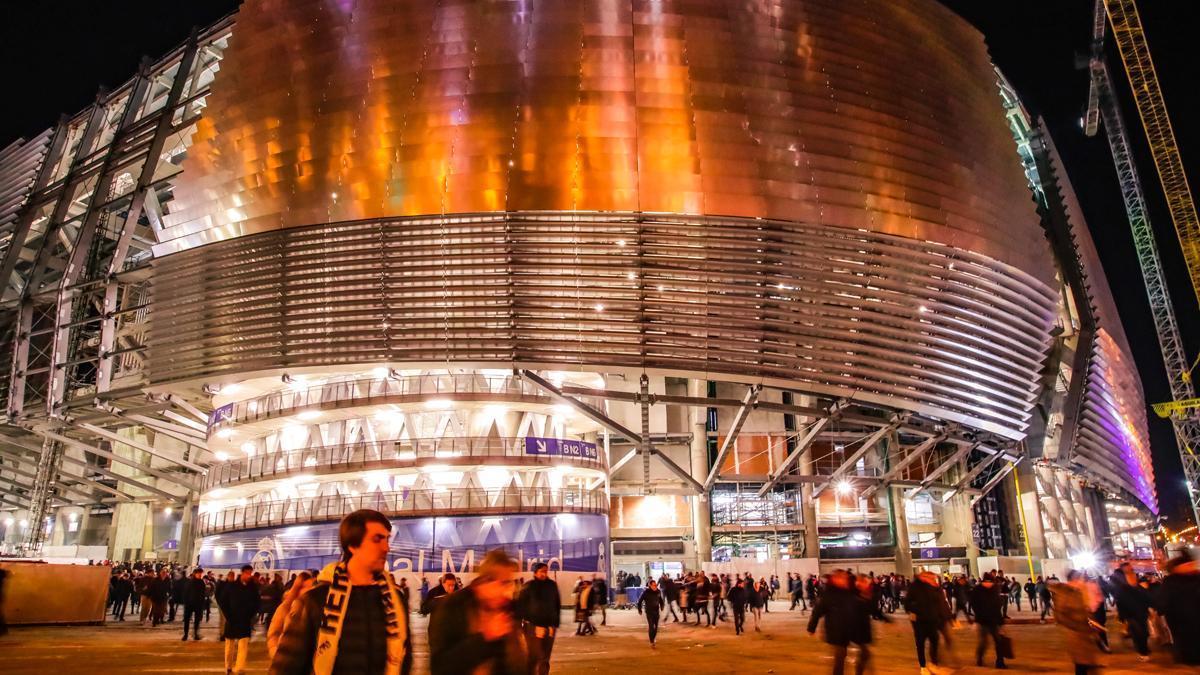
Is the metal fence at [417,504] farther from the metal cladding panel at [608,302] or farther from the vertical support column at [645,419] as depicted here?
the metal cladding panel at [608,302]

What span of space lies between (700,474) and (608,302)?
1914 centimetres

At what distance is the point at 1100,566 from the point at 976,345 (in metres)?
29.5

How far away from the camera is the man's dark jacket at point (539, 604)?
956 cm

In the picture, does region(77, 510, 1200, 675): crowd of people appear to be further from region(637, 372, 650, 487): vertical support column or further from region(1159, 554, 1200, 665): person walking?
region(637, 372, 650, 487): vertical support column

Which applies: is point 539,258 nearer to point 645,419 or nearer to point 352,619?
point 645,419

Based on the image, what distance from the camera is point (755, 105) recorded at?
28938 millimetres

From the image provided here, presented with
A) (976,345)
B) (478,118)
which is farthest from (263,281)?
(976,345)

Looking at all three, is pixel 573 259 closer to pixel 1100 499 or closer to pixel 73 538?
pixel 1100 499

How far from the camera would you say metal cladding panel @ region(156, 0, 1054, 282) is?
27.6m

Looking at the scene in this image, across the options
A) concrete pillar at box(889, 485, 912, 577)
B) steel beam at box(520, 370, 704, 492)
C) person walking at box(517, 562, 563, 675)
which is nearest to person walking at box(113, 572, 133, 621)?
steel beam at box(520, 370, 704, 492)

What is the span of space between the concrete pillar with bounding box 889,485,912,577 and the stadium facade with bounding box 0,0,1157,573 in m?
9.36

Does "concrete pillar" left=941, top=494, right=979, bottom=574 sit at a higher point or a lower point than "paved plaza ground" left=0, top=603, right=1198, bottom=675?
higher

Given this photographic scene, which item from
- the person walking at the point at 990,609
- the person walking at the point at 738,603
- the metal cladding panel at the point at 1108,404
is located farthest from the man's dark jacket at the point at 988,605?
the metal cladding panel at the point at 1108,404

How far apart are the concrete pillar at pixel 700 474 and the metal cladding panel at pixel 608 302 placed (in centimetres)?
1379
